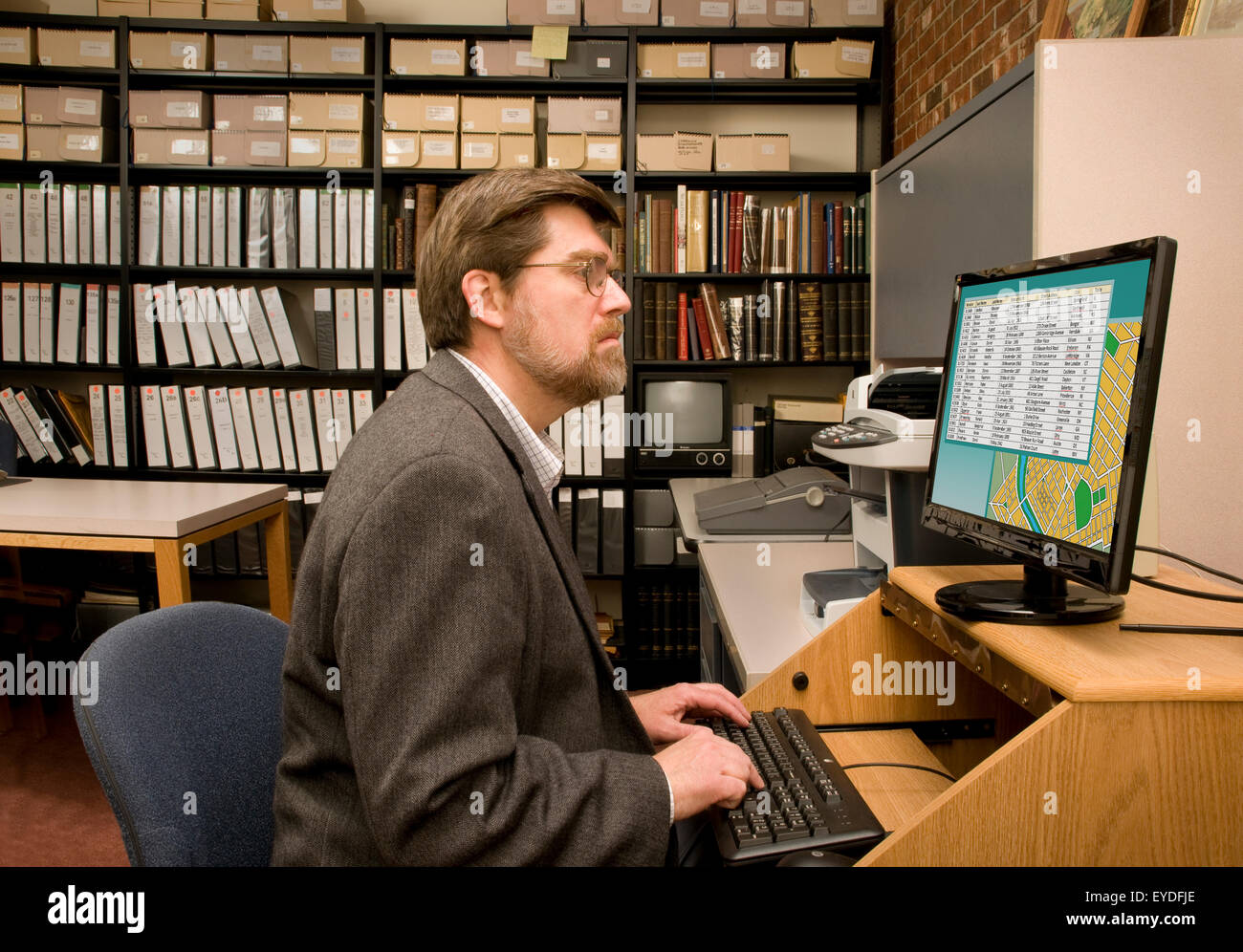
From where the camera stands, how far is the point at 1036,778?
26.7 inches

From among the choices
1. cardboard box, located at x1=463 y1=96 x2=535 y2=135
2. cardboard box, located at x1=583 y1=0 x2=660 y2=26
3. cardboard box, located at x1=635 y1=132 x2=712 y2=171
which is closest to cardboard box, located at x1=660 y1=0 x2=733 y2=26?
cardboard box, located at x1=583 y1=0 x2=660 y2=26

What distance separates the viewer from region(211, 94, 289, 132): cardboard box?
3.28 m

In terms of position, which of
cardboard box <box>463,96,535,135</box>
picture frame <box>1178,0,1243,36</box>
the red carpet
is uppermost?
cardboard box <box>463,96,535,135</box>

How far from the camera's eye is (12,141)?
3297 mm

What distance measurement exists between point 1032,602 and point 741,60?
2936 mm

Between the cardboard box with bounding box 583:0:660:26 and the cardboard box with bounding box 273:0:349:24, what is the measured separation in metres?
0.92

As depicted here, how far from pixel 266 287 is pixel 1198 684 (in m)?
3.54

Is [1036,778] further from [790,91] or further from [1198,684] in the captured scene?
[790,91]

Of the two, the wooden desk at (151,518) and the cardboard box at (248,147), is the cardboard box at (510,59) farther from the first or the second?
the wooden desk at (151,518)

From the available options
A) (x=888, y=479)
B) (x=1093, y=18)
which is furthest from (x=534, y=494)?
(x=1093, y=18)

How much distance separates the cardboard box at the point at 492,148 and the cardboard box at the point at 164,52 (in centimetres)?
105

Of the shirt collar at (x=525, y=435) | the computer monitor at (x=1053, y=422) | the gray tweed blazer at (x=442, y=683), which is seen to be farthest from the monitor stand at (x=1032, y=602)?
the shirt collar at (x=525, y=435)

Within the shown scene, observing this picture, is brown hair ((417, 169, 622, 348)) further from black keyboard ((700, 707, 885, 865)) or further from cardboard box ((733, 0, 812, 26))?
cardboard box ((733, 0, 812, 26))
